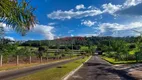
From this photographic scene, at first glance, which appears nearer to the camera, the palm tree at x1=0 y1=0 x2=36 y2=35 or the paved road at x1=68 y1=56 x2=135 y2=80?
the palm tree at x1=0 y1=0 x2=36 y2=35

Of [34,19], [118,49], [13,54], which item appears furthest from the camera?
[118,49]

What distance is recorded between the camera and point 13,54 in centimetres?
4000

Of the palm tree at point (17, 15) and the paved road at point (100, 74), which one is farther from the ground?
the palm tree at point (17, 15)

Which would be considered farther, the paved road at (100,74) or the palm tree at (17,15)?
the paved road at (100,74)

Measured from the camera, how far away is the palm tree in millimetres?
4496

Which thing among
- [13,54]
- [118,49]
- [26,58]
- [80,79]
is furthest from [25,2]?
[118,49]

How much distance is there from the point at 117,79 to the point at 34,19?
566 inches

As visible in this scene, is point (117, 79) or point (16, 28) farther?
point (117, 79)

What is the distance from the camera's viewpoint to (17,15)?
4617 mm

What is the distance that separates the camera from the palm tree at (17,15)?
4496 mm

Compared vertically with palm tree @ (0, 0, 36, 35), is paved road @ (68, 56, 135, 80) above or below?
below

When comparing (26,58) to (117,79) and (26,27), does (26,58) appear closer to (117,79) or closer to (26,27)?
(117,79)

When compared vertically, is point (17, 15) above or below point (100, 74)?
above

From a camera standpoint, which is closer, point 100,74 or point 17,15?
point 17,15
